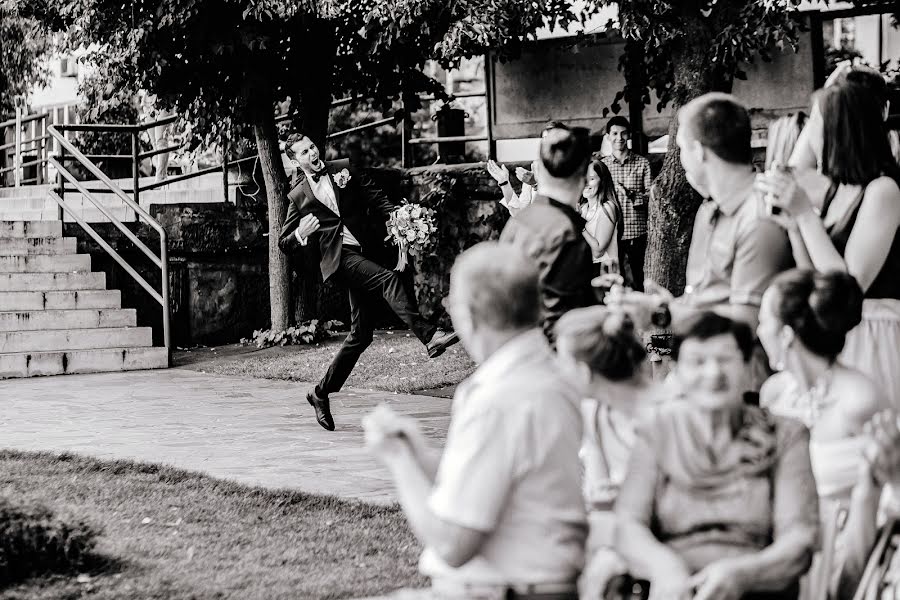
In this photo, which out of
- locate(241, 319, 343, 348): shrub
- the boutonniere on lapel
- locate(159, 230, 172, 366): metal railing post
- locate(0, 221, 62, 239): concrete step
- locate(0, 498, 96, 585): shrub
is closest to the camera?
locate(0, 498, 96, 585): shrub

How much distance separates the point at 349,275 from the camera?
960 cm

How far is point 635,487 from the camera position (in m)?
3.56

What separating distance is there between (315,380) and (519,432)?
962 cm

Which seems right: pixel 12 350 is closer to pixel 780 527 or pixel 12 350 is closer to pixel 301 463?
pixel 301 463

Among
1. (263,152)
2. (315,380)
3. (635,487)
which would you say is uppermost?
(263,152)

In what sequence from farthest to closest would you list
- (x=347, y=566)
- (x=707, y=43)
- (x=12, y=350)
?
(x=12, y=350), (x=707, y=43), (x=347, y=566)

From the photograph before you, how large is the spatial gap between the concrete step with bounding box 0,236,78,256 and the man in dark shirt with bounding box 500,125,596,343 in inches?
445

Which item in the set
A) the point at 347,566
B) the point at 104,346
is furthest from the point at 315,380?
the point at 347,566

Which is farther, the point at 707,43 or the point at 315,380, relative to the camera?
the point at 315,380

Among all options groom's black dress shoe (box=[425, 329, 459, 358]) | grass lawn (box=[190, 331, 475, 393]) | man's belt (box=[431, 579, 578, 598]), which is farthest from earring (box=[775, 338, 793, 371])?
grass lawn (box=[190, 331, 475, 393])

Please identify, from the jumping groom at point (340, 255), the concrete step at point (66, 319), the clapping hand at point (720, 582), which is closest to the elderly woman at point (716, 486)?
the clapping hand at point (720, 582)

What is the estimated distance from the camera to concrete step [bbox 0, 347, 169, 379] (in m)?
13.7

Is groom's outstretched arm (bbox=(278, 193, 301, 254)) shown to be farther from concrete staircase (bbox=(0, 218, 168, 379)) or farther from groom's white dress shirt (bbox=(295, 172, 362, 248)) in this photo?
concrete staircase (bbox=(0, 218, 168, 379))

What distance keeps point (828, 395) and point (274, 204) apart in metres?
12.4
